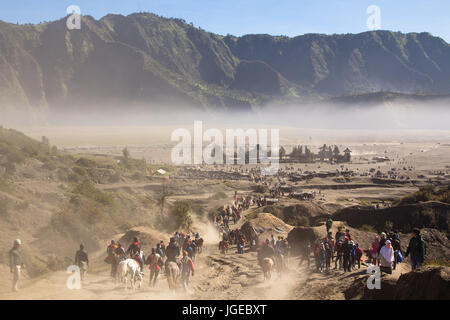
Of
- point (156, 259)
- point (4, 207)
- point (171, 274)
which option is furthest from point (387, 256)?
point (4, 207)

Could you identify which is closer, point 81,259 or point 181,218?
point 81,259

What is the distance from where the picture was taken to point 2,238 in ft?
49.1

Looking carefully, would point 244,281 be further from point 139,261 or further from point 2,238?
point 2,238

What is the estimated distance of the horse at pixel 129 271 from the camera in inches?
406

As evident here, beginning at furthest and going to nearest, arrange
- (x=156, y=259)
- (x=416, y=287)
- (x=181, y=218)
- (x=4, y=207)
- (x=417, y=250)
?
(x=181, y=218) → (x=4, y=207) → (x=156, y=259) → (x=417, y=250) → (x=416, y=287)

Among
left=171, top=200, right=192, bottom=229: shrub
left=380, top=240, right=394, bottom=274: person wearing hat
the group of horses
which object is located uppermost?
left=380, top=240, right=394, bottom=274: person wearing hat

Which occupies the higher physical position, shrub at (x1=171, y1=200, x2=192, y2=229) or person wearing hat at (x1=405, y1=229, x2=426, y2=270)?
person wearing hat at (x1=405, y1=229, x2=426, y2=270)

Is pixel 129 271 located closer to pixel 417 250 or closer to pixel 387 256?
pixel 387 256

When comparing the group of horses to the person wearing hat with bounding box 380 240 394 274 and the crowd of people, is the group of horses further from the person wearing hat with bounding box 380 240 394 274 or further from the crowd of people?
the person wearing hat with bounding box 380 240 394 274

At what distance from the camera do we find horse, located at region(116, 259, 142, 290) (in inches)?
406

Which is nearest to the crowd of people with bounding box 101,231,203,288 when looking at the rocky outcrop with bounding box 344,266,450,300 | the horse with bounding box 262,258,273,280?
the horse with bounding box 262,258,273,280

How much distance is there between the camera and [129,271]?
10414mm

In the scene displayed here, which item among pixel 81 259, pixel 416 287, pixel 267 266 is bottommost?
pixel 267 266
